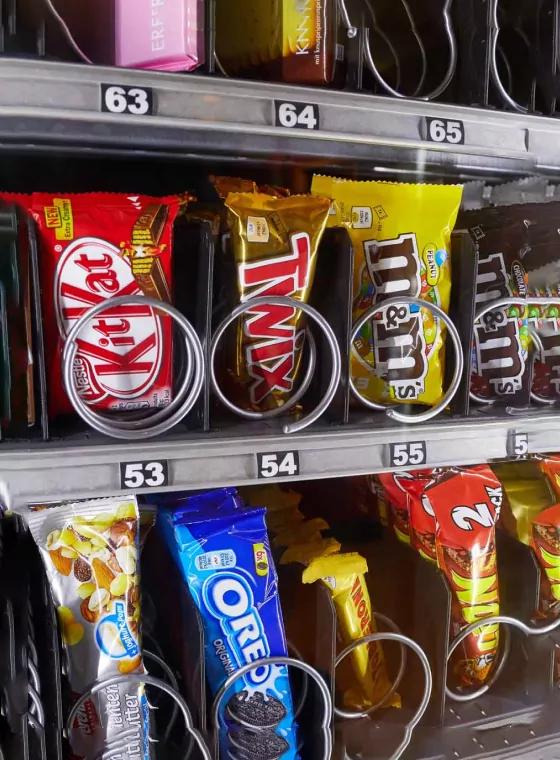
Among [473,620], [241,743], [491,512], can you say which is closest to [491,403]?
[491,512]

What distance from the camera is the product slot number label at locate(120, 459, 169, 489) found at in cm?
67

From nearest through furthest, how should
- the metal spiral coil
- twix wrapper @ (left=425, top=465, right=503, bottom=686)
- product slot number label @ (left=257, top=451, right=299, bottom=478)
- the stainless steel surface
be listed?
A: 1. the stainless steel surface
2. product slot number label @ (left=257, top=451, right=299, bottom=478)
3. the metal spiral coil
4. twix wrapper @ (left=425, top=465, right=503, bottom=686)

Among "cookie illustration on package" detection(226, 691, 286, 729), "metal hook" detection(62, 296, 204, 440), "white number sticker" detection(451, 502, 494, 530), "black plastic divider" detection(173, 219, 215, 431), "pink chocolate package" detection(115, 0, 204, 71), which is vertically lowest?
"cookie illustration on package" detection(226, 691, 286, 729)

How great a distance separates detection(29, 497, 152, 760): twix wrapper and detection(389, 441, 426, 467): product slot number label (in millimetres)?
312

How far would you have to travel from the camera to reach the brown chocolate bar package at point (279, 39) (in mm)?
736

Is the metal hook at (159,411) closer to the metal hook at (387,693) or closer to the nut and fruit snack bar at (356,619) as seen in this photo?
the nut and fruit snack bar at (356,619)

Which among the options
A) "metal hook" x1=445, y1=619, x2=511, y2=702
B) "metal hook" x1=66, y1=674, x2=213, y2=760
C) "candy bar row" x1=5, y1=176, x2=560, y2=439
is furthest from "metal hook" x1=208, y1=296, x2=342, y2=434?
"metal hook" x1=445, y1=619, x2=511, y2=702

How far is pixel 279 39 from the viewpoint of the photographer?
76cm

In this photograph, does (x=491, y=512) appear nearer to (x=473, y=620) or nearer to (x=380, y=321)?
(x=473, y=620)

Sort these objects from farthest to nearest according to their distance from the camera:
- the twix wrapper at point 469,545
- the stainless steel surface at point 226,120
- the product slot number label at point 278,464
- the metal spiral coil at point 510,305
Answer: the twix wrapper at point 469,545 → the metal spiral coil at point 510,305 → the product slot number label at point 278,464 → the stainless steel surface at point 226,120

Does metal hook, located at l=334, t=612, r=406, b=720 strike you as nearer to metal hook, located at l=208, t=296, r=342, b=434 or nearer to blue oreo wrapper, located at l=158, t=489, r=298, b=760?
blue oreo wrapper, located at l=158, t=489, r=298, b=760

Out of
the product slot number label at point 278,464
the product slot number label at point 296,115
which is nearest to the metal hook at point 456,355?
the product slot number label at point 278,464

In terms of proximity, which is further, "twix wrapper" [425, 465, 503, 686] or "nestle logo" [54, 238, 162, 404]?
"twix wrapper" [425, 465, 503, 686]

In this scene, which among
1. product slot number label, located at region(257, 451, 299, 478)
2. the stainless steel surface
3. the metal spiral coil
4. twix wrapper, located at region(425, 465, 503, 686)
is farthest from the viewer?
twix wrapper, located at region(425, 465, 503, 686)
